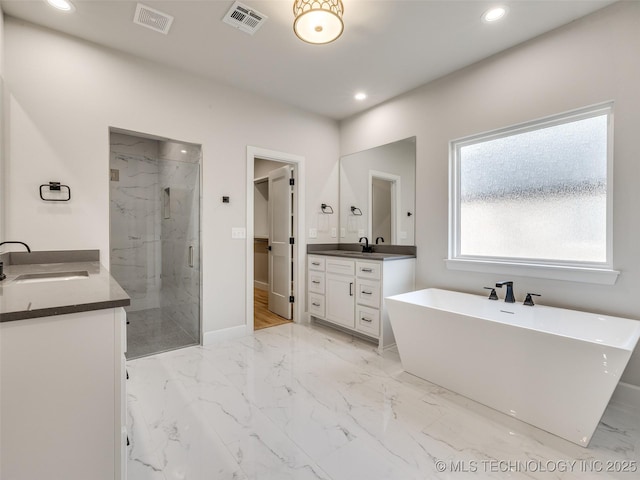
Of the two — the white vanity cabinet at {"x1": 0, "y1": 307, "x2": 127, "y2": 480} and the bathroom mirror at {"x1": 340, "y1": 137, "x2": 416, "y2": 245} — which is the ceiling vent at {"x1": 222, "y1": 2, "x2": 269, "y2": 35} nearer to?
the bathroom mirror at {"x1": 340, "y1": 137, "x2": 416, "y2": 245}

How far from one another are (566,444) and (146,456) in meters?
2.27

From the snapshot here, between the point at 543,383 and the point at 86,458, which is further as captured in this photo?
the point at 543,383

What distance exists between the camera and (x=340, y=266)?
3.42m

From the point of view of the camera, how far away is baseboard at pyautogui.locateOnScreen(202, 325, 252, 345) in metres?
3.09

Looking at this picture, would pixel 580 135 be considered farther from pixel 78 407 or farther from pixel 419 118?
pixel 78 407

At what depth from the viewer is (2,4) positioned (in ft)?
6.84

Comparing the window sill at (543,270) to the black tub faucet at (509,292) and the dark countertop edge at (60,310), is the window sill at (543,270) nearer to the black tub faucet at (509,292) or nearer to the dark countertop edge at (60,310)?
the black tub faucet at (509,292)

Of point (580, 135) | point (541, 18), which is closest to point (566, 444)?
point (580, 135)

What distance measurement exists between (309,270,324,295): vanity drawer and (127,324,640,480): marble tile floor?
1.19 m

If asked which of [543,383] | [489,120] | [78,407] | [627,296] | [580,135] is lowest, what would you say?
[543,383]

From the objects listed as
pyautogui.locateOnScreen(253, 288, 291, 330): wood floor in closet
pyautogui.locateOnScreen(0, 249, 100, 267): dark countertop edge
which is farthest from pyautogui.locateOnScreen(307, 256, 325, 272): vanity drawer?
pyautogui.locateOnScreen(0, 249, 100, 267): dark countertop edge

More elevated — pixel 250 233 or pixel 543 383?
pixel 250 233

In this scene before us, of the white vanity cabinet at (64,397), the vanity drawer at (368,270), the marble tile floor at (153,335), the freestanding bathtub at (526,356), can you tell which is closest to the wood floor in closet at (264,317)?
the marble tile floor at (153,335)

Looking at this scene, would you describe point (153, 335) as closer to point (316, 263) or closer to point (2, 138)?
point (316, 263)
